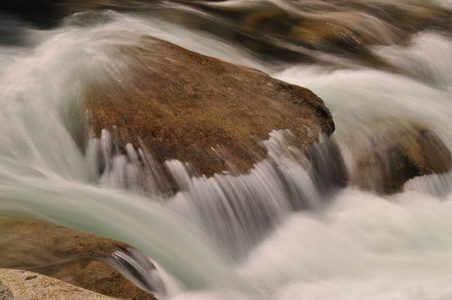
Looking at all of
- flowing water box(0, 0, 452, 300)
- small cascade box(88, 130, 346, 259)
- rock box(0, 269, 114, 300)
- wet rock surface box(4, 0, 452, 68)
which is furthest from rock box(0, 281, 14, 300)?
wet rock surface box(4, 0, 452, 68)

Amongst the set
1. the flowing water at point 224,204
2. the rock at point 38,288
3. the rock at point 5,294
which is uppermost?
the rock at point 5,294

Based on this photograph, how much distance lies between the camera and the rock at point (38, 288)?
3.23 metres

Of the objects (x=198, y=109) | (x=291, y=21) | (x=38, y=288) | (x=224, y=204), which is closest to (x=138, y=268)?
(x=38, y=288)

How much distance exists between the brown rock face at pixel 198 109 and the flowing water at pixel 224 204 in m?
0.15

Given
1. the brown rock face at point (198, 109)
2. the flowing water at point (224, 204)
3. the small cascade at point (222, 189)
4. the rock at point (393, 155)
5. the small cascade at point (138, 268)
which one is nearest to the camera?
the small cascade at point (138, 268)

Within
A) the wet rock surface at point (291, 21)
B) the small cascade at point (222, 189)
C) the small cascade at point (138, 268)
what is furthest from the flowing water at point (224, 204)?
the wet rock surface at point (291, 21)

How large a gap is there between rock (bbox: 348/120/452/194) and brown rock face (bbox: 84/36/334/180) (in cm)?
54

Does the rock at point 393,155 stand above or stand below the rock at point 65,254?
below

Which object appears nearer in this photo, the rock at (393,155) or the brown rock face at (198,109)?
the brown rock face at (198,109)

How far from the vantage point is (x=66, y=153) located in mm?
5637

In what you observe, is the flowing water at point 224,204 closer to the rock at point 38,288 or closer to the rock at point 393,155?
the rock at point 393,155

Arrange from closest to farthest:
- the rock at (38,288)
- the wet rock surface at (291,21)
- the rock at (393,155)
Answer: the rock at (38,288) < the rock at (393,155) < the wet rock surface at (291,21)

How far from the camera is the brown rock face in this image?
18.5 ft

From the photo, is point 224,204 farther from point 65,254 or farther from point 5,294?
point 5,294
